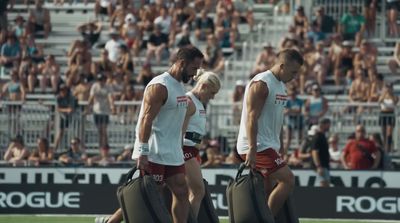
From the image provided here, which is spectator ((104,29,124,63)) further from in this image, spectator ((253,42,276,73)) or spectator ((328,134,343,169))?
spectator ((328,134,343,169))

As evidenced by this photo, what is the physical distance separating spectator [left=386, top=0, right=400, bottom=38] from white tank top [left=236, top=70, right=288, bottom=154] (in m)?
15.0

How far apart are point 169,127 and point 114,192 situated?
9323 millimetres

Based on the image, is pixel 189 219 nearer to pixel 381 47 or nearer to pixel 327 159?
pixel 327 159

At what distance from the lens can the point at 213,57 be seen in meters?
29.9

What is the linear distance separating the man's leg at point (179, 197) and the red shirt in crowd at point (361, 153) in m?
10.7

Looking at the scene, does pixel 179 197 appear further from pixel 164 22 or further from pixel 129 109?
pixel 164 22

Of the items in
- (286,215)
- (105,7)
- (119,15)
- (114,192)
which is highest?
(105,7)

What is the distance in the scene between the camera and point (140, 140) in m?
14.3

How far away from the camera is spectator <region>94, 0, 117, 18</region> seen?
32750 millimetres

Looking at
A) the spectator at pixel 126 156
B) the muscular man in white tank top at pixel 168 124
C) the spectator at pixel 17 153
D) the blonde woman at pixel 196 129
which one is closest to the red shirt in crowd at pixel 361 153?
the spectator at pixel 126 156

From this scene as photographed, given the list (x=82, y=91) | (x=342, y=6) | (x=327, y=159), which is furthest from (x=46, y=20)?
(x=327, y=159)

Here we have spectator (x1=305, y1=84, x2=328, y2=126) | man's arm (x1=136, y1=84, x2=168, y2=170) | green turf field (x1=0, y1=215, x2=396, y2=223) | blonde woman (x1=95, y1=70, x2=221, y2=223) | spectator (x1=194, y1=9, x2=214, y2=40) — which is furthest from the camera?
spectator (x1=194, y1=9, x2=214, y2=40)

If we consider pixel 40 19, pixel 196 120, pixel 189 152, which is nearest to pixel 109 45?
pixel 40 19

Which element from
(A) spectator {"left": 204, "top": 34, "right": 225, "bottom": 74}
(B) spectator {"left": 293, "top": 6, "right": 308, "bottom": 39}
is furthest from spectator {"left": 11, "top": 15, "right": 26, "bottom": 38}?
(B) spectator {"left": 293, "top": 6, "right": 308, "bottom": 39}
